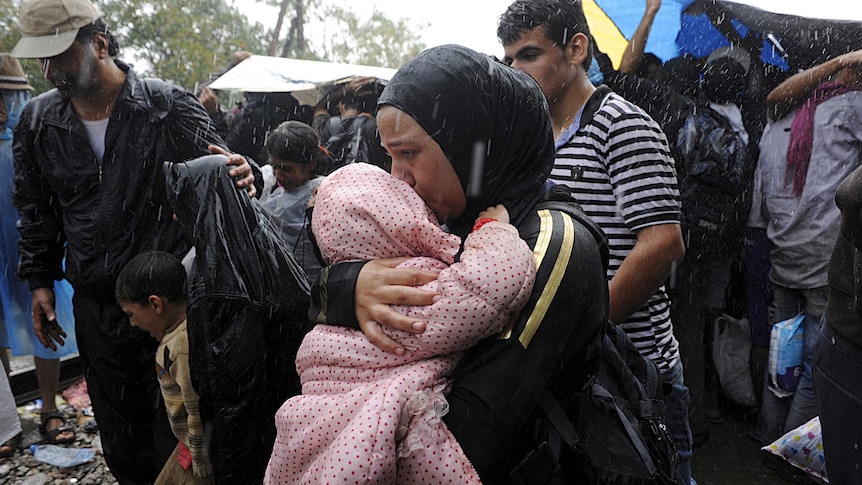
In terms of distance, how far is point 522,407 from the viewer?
113cm

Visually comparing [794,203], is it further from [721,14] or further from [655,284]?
[655,284]

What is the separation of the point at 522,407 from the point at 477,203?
1.51ft

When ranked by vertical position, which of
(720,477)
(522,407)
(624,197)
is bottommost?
(720,477)

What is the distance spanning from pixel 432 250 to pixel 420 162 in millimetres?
197

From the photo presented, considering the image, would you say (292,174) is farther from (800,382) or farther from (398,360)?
(800,382)

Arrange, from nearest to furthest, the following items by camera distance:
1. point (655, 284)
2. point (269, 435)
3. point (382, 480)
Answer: point (382, 480) < point (655, 284) < point (269, 435)

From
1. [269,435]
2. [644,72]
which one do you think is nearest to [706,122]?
[644,72]

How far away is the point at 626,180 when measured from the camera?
195cm

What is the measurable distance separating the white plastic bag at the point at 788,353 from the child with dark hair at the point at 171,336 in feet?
10.6

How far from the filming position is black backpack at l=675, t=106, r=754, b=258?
393cm

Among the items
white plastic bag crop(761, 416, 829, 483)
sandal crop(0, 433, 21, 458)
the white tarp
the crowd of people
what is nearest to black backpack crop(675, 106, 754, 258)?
the crowd of people

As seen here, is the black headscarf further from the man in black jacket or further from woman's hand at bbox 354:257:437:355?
the man in black jacket

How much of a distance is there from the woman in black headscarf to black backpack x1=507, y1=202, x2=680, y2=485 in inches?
1.4

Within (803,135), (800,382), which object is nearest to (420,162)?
(800,382)
